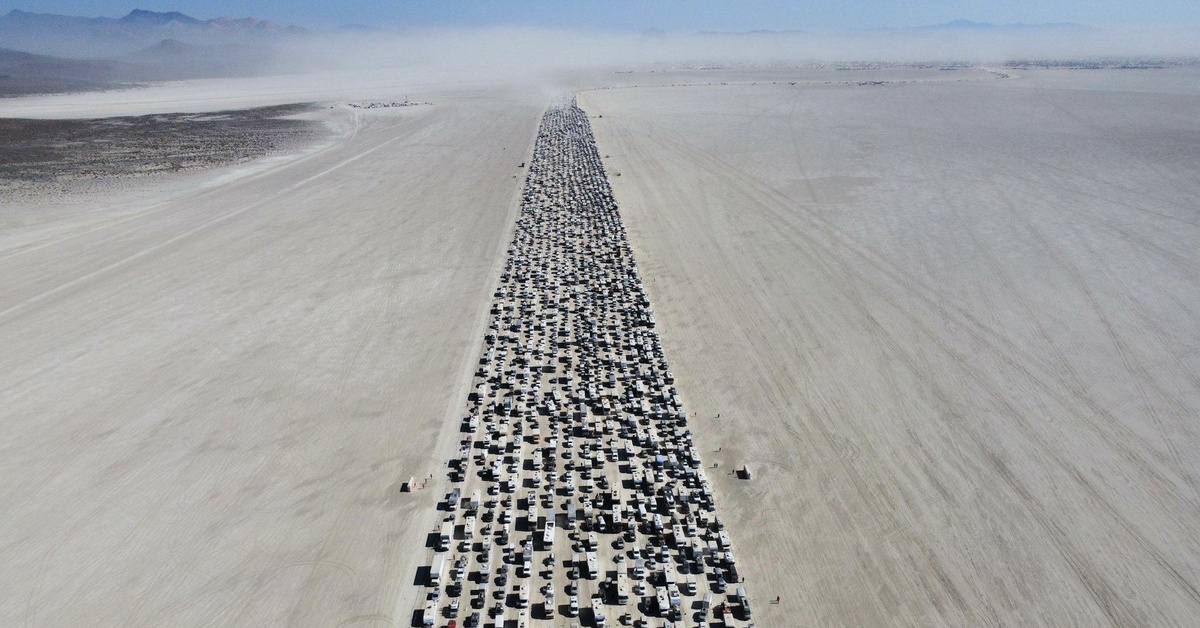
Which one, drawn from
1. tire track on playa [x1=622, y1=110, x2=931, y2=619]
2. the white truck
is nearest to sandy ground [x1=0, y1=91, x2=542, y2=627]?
the white truck

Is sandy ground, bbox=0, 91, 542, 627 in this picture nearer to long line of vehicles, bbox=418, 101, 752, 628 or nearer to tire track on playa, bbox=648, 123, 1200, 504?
long line of vehicles, bbox=418, 101, 752, 628

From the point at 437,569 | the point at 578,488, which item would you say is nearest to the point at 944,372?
the point at 578,488

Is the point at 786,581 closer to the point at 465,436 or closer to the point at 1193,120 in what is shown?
the point at 465,436

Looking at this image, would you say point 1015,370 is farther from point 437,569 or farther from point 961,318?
point 437,569

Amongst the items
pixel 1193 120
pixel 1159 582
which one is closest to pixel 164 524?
pixel 1159 582

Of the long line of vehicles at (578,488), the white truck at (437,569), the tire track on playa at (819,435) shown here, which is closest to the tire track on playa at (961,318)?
the tire track on playa at (819,435)

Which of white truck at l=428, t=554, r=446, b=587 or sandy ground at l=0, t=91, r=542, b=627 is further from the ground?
sandy ground at l=0, t=91, r=542, b=627

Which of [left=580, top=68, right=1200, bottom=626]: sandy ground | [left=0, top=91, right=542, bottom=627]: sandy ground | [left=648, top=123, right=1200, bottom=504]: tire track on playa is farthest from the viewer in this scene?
[left=648, top=123, right=1200, bottom=504]: tire track on playa
